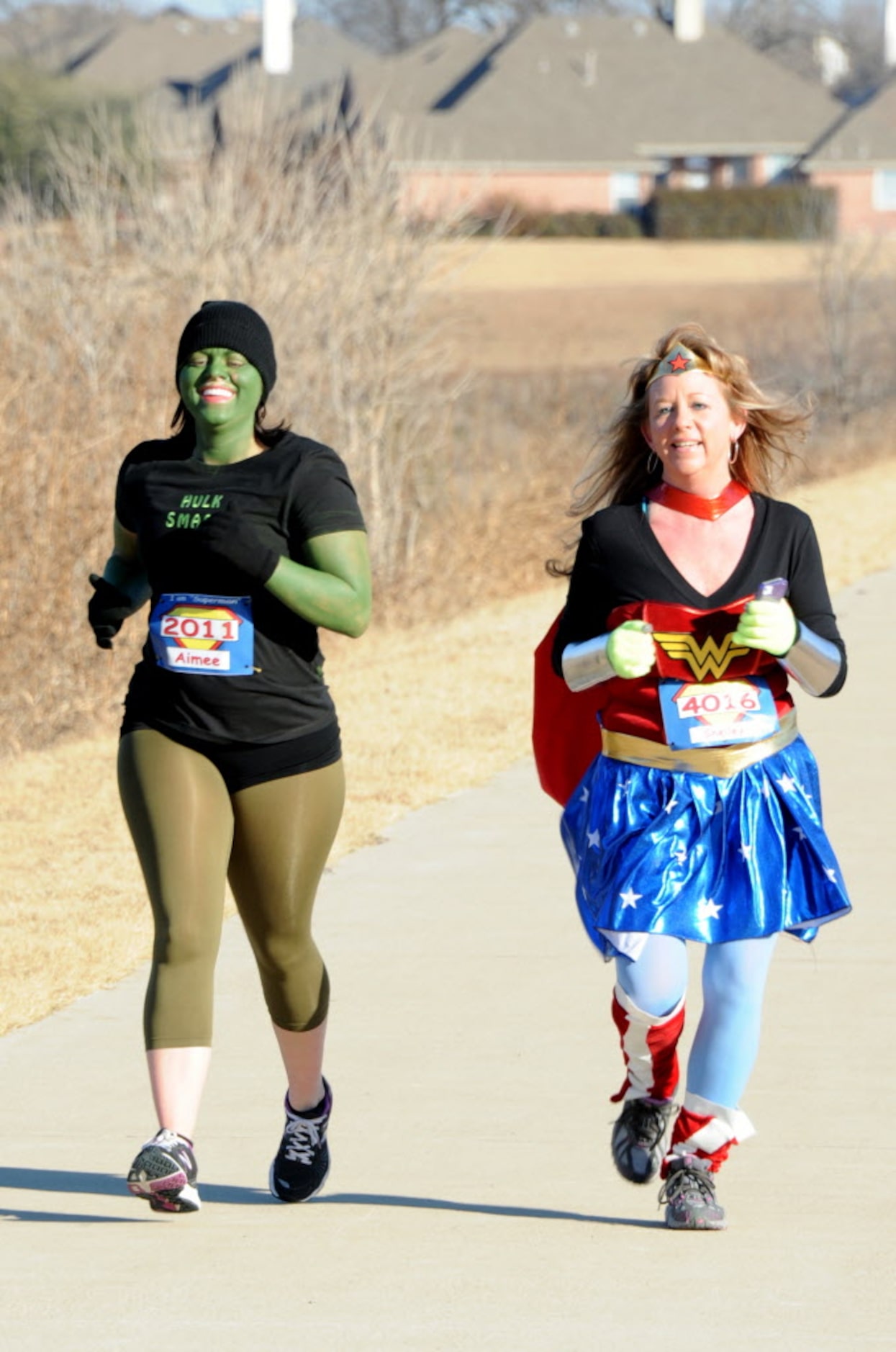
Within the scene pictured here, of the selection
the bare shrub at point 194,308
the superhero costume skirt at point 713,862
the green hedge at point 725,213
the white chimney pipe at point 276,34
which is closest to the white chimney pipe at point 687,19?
the green hedge at point 725,213

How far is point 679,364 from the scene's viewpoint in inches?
183

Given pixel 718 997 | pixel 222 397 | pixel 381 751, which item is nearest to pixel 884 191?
pixel 381 751

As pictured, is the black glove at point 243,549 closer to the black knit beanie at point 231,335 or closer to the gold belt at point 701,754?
the black knit beanie at point 231,335

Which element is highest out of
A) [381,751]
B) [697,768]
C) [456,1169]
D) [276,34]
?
[697,768]

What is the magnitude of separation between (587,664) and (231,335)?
3.13ft

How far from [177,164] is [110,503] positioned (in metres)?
5.91

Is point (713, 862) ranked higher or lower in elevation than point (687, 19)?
higher

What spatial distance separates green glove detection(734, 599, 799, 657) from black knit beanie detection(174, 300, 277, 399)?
1.06 meters

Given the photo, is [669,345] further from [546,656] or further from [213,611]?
[213,611]

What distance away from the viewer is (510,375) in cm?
4269

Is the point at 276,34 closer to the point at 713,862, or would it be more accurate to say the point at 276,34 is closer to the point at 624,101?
the point at 624,101

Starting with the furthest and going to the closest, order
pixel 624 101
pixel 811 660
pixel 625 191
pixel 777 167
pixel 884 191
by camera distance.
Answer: pixel 777 167, pixel 624 101, pixel 884 191, pixel 625 191, pixel 811 660

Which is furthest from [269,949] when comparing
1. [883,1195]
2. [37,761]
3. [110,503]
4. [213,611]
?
[110,503]

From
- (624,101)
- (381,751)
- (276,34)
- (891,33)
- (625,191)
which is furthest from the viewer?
(891,33)
